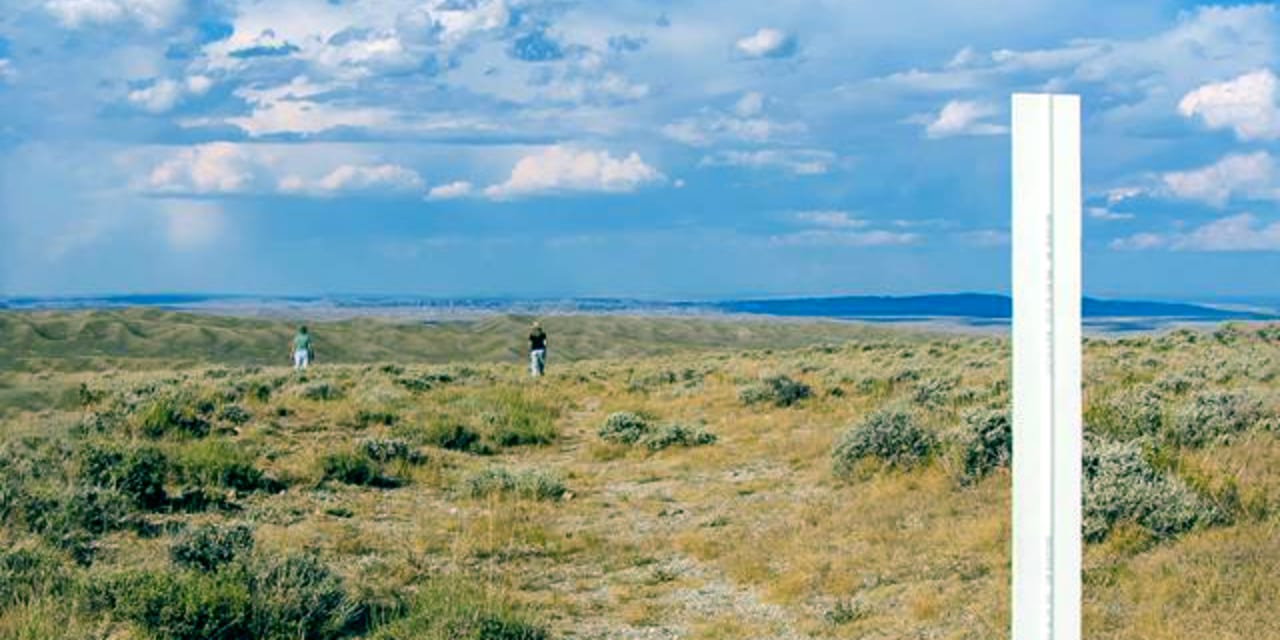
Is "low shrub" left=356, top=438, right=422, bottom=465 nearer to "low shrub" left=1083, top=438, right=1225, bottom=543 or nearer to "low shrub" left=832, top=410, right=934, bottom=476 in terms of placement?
"low shrub" left=832, top=410, right=934, bottom=476

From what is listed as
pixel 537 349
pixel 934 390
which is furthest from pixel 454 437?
pixel 537 349

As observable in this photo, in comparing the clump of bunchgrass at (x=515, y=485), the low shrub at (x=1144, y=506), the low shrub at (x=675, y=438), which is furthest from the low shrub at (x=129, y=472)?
the low shrub at (x=1144, y=506)

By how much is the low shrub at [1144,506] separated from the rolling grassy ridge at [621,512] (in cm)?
2

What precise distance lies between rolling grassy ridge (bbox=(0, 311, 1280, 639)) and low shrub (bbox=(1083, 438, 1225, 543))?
24 millimetres

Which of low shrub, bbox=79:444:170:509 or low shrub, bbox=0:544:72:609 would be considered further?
low shrub, bbox=79:444:170:509

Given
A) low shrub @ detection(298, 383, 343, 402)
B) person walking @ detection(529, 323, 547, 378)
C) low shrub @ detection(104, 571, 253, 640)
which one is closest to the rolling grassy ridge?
low shrub @ detection(104, 571, 253, 640)

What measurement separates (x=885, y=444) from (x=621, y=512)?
340 cm

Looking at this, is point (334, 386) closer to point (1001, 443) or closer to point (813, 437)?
point (813, 437)

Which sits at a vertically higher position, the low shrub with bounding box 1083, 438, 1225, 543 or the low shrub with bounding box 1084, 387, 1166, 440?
the low shrub with bounding box 1084, 387, 1166, 440

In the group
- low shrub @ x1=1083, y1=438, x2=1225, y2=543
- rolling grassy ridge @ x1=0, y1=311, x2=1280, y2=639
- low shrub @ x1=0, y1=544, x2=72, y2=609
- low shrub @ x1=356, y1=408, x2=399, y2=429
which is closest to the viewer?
rolling grassy ridge @ x1=0, y1=311, x2=1280, y2=639

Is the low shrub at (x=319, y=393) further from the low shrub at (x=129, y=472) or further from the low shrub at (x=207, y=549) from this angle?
the low shrub at (x=207, y=549)

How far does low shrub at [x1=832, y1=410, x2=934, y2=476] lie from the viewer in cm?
1502

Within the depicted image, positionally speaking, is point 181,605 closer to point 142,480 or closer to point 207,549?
Answer: point 207,549

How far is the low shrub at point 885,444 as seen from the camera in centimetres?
1502
